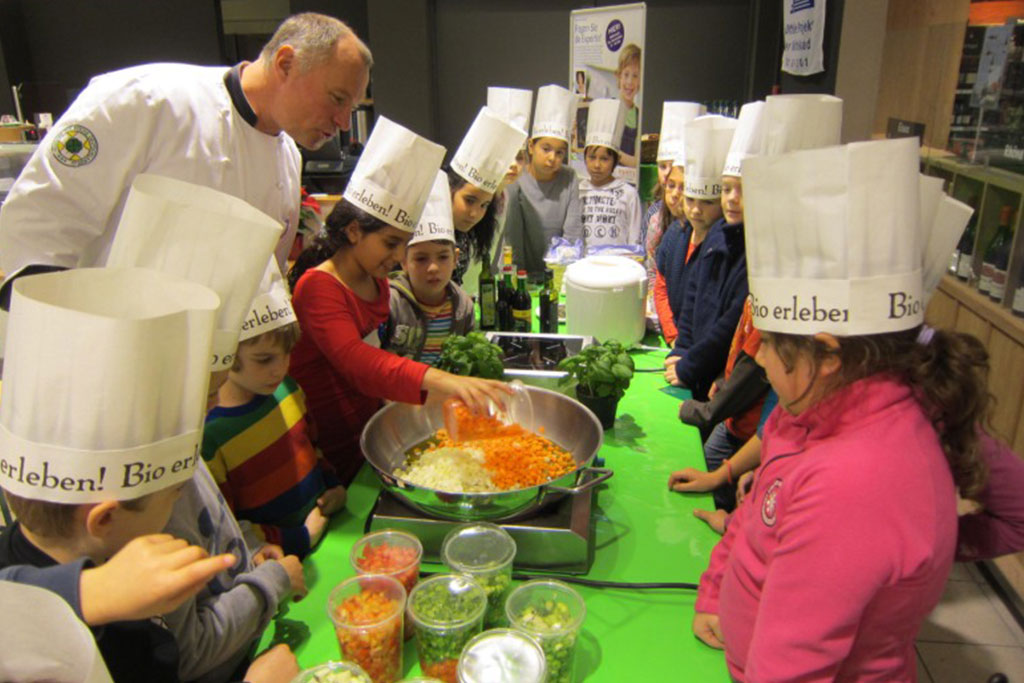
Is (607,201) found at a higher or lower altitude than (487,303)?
higher

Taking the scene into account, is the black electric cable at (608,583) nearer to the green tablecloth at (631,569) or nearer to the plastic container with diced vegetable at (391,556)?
the green tablecloth at (631,569)

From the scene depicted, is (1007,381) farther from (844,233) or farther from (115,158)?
(115,158)

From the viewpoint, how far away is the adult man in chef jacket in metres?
1.38

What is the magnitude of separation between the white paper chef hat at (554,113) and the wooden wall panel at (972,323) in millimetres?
1977

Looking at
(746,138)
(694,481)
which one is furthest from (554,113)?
(694,481)

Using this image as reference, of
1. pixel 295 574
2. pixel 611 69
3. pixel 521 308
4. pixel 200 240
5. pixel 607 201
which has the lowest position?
pixel 295 574

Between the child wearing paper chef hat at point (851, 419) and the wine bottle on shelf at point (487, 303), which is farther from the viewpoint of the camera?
the wine bottle on shelf at point (487, 303)

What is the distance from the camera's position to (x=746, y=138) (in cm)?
191

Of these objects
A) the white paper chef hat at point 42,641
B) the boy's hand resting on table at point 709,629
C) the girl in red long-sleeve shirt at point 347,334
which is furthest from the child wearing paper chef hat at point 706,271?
the white paper chef hat at point 42,641

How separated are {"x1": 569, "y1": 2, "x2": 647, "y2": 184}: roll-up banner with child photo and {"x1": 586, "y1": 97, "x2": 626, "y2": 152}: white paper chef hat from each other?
7 centimetres

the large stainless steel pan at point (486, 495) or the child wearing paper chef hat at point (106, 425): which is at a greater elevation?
the child wearing paper chef hat at point (106, 425)

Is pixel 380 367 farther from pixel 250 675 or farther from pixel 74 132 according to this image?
pixel 74 132

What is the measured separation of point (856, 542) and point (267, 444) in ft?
3.28

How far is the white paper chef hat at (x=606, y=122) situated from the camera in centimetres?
346
